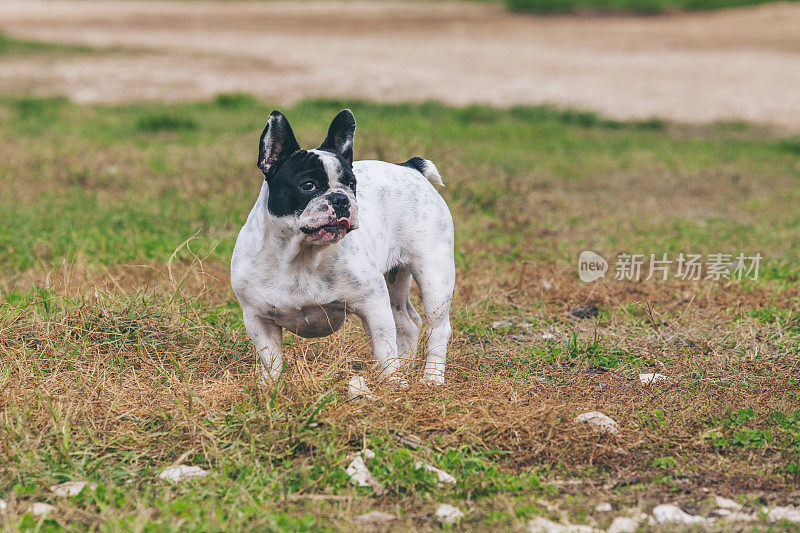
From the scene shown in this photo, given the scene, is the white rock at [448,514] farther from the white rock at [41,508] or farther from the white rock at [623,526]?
the white rock at [41,508]

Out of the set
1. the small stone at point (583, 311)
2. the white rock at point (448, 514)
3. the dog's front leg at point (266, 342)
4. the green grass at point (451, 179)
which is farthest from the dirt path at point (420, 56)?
the white rock at point (448, 514)

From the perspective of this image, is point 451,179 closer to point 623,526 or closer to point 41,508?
point 623,526

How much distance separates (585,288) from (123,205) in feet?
15.5

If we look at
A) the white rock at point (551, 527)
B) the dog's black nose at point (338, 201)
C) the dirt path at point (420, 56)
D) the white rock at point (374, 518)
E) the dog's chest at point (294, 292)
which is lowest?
the dirt path at point (420, 56)

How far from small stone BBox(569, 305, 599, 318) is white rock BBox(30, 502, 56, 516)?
390cm

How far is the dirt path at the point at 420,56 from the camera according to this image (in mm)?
18672

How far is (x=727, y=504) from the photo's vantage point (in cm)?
366

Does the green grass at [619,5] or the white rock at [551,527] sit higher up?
the green grass at [619,5]

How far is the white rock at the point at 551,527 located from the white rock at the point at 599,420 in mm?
845

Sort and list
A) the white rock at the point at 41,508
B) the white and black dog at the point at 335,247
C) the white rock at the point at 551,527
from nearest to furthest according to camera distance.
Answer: the white rock at the point at 551,527
the white rock at the point at 41,508
the white and black dog at the point at 335,247

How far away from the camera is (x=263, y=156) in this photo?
13.6ft

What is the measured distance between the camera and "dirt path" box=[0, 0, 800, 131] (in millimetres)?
18672

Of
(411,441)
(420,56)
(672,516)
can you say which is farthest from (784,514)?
(420,56)

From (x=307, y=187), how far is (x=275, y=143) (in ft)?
0.84
